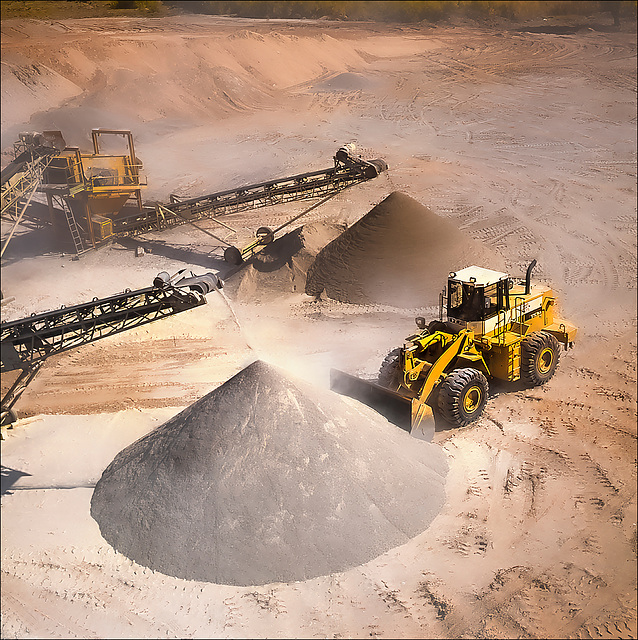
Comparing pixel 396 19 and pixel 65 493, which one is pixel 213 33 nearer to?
pixel 396 19

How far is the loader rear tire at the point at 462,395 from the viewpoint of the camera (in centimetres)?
1091

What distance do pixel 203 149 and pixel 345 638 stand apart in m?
24.2

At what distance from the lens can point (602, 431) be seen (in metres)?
11.2

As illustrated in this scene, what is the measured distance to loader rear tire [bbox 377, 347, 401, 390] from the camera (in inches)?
443

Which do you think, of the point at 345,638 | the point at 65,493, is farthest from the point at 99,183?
the point at 345,638

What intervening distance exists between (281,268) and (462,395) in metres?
7.36

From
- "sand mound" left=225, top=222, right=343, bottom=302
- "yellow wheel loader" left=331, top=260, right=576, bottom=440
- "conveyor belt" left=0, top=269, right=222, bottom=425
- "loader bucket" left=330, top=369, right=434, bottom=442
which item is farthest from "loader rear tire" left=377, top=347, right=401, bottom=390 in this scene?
"sand mound" left=225, top=222, right=343, bottom=302

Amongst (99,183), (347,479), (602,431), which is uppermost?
(99,183)

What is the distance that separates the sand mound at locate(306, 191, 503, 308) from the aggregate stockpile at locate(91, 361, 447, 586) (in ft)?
20.4

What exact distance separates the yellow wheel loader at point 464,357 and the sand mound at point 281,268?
544 centimetres

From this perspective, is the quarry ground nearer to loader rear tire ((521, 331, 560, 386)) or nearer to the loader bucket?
loader rear tire ((521, 331, 560, 386))

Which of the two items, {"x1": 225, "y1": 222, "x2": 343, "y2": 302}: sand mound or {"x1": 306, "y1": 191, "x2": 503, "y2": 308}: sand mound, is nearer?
{"x1": 306, "y1": 191, "x2": 503, "y2": 308}: sand mound

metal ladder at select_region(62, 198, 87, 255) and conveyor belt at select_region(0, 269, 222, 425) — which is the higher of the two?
conveyor belt at select_region(0, 269, 222, 425)

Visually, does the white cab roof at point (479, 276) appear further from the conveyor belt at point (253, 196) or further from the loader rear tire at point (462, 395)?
the conveyor belt at point (253, 196)
